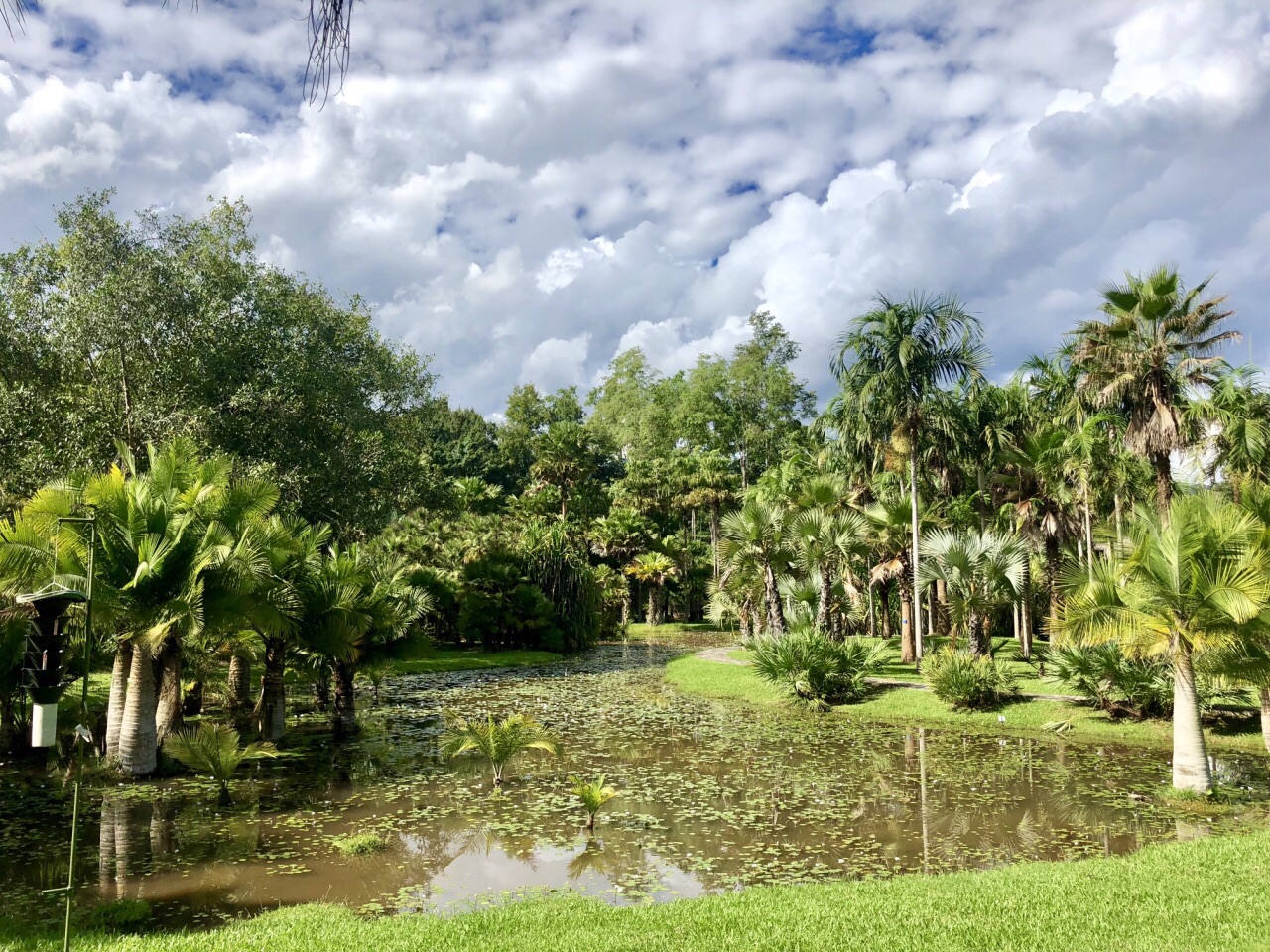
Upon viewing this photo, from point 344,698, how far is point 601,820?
28.0 feet

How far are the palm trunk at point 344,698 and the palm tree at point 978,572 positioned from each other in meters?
13.9

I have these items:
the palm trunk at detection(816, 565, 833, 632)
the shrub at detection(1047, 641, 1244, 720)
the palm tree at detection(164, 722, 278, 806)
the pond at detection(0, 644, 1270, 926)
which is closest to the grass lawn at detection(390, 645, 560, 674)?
the pond at detection(0, 644, 1270, 926)

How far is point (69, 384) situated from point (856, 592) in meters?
24.3

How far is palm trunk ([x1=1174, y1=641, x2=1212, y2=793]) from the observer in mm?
11016

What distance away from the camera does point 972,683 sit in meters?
17.8

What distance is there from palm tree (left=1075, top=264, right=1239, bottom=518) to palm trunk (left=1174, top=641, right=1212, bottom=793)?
7621 millimetres

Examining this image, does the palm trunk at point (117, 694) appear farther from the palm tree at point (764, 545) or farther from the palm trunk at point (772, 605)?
the palm trunk at point (772, 605)

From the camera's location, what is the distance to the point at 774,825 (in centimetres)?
1034

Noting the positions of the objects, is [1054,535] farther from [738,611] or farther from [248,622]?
[248,622]

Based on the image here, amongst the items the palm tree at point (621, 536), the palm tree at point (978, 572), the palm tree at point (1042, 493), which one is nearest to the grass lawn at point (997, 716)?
the palm tree at point (978, 572)

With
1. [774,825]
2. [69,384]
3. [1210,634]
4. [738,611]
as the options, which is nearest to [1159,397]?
[1210,634]

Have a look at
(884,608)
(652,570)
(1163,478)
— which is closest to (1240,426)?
(1163,478)

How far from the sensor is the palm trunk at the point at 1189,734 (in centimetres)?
1102

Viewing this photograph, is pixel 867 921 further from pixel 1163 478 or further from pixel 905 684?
pixel 1163 478
